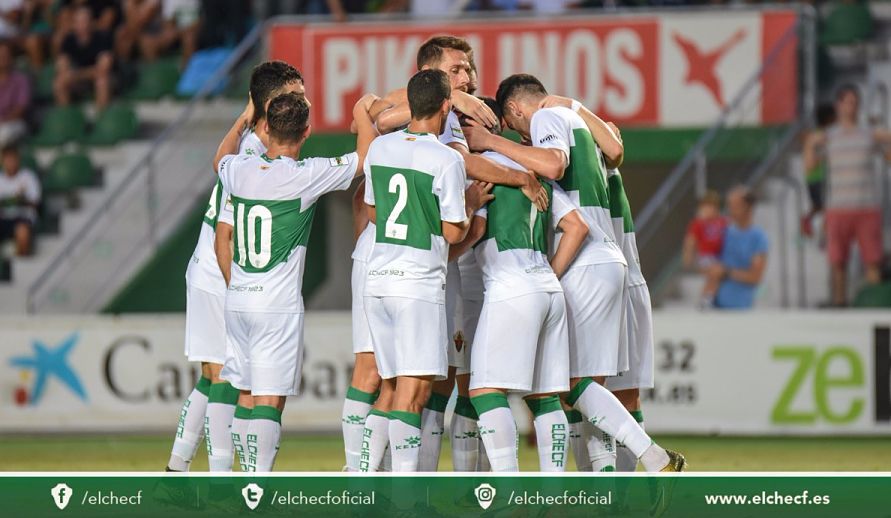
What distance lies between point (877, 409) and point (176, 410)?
618 centimetres

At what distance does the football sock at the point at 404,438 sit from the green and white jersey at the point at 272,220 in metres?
0.91

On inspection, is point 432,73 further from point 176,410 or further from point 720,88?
point 720,88

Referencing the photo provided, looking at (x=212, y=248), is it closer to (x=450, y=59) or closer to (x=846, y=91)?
(x=450, y=59)

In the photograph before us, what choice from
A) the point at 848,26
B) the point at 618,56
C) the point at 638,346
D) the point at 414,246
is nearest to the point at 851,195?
the point at 848,26

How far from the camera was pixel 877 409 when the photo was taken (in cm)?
1309

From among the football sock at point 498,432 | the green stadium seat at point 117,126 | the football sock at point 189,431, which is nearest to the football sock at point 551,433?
the football sock at point 498,432

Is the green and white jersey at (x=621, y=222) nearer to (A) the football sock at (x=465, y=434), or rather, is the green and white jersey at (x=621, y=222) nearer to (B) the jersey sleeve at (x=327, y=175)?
(A) the football sock at (x=465, y=434)

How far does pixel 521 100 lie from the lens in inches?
332

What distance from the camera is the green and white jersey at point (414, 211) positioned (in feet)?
25.0

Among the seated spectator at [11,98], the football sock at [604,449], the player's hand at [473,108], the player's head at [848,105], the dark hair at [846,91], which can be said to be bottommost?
the football sock at [604,449]

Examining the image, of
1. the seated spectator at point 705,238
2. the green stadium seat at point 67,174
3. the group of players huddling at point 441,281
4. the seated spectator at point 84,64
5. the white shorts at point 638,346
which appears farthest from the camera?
the seated spectator at point 84,64

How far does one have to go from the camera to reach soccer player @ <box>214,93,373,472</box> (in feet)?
26.2
